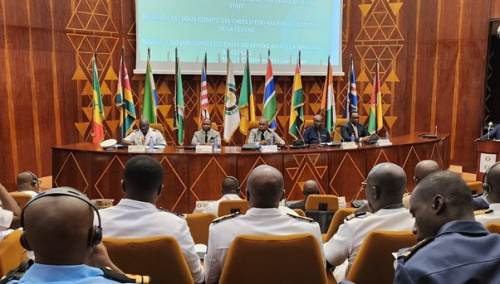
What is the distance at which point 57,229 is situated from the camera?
48.1 inches

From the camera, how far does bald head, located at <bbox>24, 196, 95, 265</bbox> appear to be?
48.2 inches

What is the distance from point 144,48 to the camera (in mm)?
8422

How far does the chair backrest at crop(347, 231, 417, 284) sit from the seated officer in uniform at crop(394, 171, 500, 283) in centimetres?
51

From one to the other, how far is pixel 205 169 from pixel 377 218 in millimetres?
3815

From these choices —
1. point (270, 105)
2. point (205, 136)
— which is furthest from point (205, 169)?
point (270, 105)

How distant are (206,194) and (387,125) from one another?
554cm

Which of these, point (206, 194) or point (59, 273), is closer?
point (59, 273)

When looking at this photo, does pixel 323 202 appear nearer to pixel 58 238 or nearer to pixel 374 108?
pixel 58 238

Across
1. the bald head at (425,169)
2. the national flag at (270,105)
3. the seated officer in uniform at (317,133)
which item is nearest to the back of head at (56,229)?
the bald head at (425,169)

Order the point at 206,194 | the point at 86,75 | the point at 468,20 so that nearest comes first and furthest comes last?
the point at 206,194, the point at 86,75, the point at 468,20

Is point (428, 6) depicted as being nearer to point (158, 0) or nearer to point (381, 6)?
point (381, 6)

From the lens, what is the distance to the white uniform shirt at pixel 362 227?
2332 mm

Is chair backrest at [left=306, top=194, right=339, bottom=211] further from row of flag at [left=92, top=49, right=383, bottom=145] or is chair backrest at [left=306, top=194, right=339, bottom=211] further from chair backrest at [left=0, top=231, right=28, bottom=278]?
row of flag at [left=92, top=49, right=383, bottom=145]

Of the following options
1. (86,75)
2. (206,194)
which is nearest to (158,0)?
(86,75)
